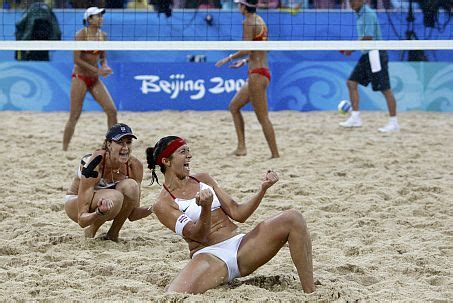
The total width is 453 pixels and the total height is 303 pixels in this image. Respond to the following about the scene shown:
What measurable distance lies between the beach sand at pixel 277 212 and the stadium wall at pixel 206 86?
881 millimetres

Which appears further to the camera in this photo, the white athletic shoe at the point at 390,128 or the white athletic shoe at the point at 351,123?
the white athletic shoe at the point at 351,123

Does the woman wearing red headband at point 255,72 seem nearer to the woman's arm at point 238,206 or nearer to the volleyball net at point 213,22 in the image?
the volleyball net at point 213,22

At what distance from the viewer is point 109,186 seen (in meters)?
5.81

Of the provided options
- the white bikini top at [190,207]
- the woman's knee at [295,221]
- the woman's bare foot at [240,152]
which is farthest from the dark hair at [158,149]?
the woman's bare foot at [240,152]

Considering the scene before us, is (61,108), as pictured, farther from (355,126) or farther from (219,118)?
(355,126)

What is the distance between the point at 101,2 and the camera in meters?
12.9

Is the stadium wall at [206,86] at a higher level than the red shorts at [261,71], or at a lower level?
lower

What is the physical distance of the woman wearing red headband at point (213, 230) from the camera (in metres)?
4.65

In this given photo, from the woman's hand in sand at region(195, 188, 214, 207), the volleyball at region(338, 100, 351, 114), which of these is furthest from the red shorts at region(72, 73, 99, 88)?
the woman's hand in sand at region(195, 188, 214, 207)

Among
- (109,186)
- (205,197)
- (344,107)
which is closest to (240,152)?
(344,107)

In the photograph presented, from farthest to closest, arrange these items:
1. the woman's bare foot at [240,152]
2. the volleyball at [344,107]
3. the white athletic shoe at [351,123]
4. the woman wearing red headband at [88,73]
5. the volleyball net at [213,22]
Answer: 1. the volleyball net at [213,22]
2. the volleyball at [344,107]
3. the white athletic shoe at [351,123]
4. the woman's bare foot at [240,152]
5. the woman wearing red headband at [88,73]

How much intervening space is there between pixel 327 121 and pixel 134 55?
3.29 m

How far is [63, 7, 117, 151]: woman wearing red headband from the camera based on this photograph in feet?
30.2

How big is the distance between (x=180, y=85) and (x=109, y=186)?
7181mm
